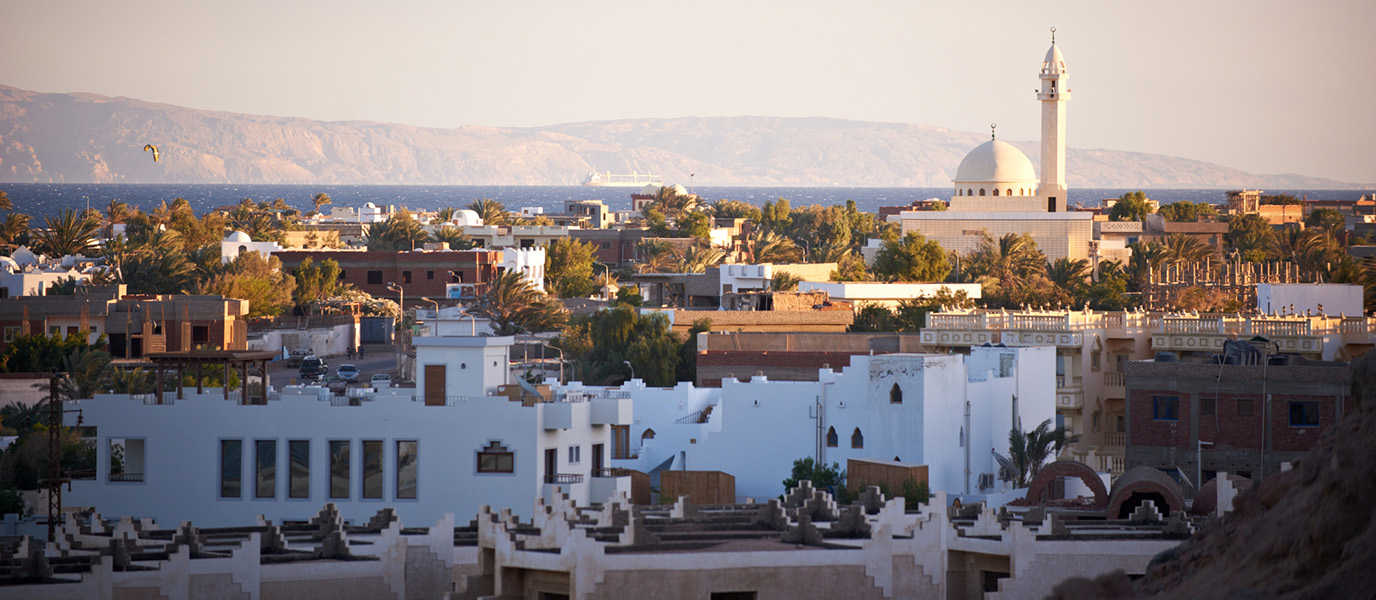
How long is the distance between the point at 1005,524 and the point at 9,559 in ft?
40.7

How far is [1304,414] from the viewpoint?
3675cm

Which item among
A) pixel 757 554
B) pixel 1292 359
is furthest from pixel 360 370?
pixel 757 554

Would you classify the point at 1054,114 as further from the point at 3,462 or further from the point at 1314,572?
the point at 1314,572

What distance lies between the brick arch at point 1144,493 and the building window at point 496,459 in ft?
31.7

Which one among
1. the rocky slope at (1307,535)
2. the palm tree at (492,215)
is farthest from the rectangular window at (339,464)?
the palm tree at (492,215)

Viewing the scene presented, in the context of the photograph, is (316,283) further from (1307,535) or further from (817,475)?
(1307,535)

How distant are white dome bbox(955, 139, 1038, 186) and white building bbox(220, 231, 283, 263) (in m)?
33.6

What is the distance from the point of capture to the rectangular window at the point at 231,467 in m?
29.6

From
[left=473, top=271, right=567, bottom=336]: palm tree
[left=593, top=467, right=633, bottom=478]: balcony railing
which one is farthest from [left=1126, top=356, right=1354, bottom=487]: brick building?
[left=473, top=271, right=567, bottom=336]: palm tree

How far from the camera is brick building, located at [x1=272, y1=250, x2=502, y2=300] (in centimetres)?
7912

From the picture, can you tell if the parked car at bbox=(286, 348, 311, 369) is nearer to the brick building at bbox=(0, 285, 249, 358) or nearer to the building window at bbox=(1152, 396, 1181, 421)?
the brick building at bbox=(0, 285, 249, 358)

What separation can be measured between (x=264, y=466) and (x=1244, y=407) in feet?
65.9

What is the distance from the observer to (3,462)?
114 ft

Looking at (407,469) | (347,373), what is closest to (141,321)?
(347,373)
